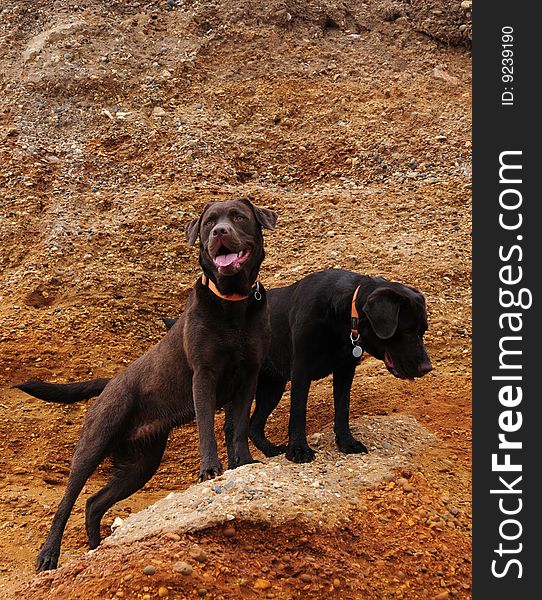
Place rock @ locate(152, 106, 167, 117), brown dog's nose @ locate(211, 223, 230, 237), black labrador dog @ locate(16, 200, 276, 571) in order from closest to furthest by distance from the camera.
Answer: brown dog's nose @ locate(211, 223, 230, 237) → black labrador dog @ locate(16, 200, 276, 571) → rock @ locate(152, 106, 167, 117)

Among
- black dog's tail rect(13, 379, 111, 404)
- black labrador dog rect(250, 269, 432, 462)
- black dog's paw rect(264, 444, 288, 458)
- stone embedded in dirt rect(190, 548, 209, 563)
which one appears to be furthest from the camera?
black dog's paw rect(264, 444, 288, 458)

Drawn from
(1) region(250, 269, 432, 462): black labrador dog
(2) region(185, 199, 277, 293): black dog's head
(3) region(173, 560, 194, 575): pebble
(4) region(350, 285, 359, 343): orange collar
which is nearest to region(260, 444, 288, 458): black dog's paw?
(1) region(250, 269, 432, 462): black labrador dog

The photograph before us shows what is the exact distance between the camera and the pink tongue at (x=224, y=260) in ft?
17.0

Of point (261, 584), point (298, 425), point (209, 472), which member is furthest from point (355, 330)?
point (261, 584)

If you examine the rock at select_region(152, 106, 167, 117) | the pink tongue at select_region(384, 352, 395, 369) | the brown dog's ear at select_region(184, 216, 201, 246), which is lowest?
the pink tongue at select_region(384, 352, 395, 369)

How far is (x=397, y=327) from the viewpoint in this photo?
5.57 m

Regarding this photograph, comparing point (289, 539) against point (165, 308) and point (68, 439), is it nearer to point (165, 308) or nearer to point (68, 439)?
point (68, 439)

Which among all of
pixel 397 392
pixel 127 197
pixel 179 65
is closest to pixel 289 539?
pixel 397 392

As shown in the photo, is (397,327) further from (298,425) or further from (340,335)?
(298,425)

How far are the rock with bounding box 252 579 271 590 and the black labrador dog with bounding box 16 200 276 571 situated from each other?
1.07 m

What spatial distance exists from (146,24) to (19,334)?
8301 millimetres

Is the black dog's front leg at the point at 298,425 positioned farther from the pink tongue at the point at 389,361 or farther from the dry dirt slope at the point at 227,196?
the dry dirt slope at the point at 227,196

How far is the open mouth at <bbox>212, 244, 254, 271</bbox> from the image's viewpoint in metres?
5.17

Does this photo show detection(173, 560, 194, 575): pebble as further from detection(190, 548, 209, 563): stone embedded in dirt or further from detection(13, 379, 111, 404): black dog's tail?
detection(13, 379, 111, 404): black dog's tail
